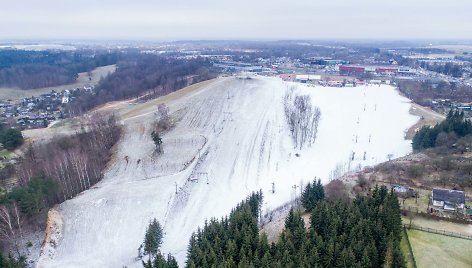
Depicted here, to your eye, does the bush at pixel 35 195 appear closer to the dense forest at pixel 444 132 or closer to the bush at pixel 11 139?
the bush at pixel 11 139

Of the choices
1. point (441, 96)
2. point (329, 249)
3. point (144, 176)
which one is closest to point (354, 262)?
point (329, 249)

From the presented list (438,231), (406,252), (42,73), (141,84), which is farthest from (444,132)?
(42,73)

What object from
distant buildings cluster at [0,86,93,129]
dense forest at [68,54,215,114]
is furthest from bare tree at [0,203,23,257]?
dense forest at [68,54,215,114]

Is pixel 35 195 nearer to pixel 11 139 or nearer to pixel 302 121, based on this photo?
pixel 11 139

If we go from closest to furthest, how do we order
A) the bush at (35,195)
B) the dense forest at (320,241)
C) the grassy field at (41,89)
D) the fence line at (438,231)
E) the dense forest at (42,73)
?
the dense forest at (320,241), the fence line at (438,231), the bush at (35,195), the grassy field at (41,89), the dense forest at (42,73)

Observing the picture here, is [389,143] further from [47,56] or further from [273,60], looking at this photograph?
[47,56]

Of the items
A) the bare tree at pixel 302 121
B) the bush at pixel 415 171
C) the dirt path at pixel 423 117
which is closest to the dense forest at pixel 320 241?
the bush at pixel 415 171
